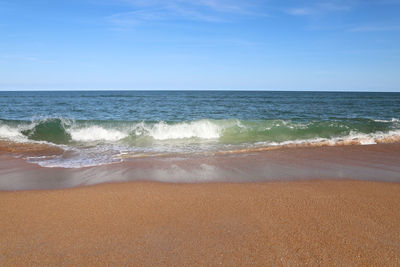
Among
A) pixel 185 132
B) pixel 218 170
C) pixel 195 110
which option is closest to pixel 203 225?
pixel 218 170

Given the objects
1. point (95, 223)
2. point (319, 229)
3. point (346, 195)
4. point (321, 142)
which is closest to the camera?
point (319, 229)

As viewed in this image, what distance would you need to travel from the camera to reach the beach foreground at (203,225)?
2611 millimetres

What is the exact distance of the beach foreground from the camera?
2611mm

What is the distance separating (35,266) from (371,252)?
10.4ft

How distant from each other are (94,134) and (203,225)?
33.8 ft

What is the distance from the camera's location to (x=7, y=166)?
21.1 feet

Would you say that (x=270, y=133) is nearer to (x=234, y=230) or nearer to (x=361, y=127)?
(x=361, y=127)

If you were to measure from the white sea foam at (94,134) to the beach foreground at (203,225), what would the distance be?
7333mm

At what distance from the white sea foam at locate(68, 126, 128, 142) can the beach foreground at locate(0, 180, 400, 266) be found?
7.33 metres

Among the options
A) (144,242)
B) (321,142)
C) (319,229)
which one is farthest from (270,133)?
(144,242)

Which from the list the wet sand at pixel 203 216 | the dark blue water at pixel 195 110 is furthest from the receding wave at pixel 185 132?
the wet sand at pixel 203 216

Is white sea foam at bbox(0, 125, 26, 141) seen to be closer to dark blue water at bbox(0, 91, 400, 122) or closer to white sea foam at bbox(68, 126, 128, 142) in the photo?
white sea foam at bbox(68, 126, 128, 142)

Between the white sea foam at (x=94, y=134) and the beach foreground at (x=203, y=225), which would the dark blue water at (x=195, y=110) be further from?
the beach foreground at (x=203, y=225)

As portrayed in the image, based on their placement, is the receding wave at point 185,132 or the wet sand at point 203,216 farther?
the receding wave at point 185,132
